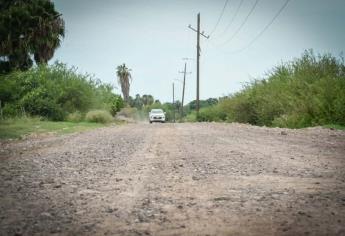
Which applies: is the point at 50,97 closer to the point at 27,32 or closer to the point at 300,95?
the point at 27,32

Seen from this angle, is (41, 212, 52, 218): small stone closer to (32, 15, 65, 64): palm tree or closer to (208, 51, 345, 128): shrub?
(208, 51, 345, 128): shrub

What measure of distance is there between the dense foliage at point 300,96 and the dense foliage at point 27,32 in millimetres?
18319

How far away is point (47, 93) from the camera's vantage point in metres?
33.2

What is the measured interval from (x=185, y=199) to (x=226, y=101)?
2943 centimetres

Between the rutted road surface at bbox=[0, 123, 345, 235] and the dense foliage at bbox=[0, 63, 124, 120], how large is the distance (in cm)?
2357

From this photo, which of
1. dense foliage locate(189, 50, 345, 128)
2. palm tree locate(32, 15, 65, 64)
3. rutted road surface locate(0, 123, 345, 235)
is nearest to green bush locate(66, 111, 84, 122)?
palm tree locate(32, 15, 65, 64)

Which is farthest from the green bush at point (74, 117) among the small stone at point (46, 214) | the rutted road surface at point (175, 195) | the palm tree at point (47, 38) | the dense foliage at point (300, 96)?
the small stone at point (46, 214)

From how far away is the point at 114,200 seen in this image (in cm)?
509

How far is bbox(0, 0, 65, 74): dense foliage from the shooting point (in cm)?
3516

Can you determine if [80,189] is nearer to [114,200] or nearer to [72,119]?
[114,200]

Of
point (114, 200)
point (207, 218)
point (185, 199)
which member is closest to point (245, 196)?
point (185, 199)

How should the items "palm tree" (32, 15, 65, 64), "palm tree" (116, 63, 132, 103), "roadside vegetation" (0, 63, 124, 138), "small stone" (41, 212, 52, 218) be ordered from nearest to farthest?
"small stone" (41, 212, 52, 218), "roadside vegetation" (0, 63, 124, 138), "palm tree" (32, 15, 65, 64), "palm tree" (116, 63, 132, 103)

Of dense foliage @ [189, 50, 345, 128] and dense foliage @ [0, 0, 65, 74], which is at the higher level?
dense foliage @ [0, 0, 65, 74]

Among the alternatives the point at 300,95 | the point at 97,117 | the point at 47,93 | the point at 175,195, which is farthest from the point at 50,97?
the point at 175,195
